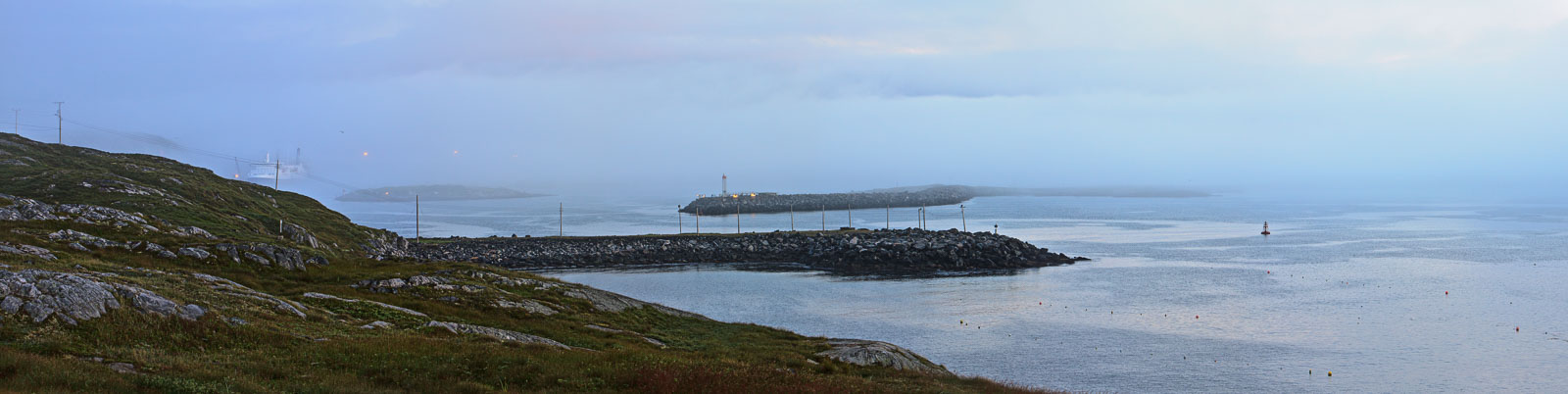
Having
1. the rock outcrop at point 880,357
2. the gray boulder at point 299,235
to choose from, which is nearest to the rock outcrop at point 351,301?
the rock outcrop at point 880,357

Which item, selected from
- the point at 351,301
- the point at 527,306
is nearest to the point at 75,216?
the point at 351,301

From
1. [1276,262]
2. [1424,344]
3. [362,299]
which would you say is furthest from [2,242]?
[1276,262]

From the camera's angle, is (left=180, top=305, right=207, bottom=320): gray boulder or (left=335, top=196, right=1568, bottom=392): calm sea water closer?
(left=180, top=305, right=207, bottom=320): gray boulder

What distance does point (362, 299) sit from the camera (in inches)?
975

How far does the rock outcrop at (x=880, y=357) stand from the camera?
23109 mm

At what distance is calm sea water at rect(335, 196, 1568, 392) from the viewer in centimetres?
3061

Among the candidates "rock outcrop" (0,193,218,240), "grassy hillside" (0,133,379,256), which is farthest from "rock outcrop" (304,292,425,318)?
"grassy hillside" (0,133,379,256)

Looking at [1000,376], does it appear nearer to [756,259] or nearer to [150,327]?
[150,327]

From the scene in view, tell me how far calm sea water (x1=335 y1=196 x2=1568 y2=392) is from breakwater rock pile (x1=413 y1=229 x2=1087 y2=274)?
611 cm

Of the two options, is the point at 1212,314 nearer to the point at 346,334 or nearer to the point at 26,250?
the point at 346,334

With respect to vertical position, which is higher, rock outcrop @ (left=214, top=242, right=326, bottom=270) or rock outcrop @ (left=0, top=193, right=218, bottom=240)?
rock outcrop @ (left=0, top=193, right=218, bottom=240)

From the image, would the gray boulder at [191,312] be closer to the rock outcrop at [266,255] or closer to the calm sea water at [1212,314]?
the rock outcrop at [266,255]

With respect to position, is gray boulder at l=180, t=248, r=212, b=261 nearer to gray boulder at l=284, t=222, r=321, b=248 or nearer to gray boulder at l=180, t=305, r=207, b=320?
gray boulder at l=180, t=305, r=207, b=320

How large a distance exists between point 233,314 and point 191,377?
19.1 ft
